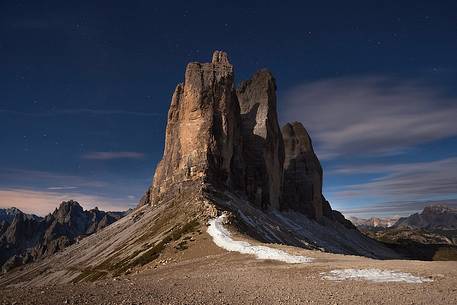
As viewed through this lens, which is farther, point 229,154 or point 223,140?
point 229,154

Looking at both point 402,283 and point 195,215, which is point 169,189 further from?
point 402,283

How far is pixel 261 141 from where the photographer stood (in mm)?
126875

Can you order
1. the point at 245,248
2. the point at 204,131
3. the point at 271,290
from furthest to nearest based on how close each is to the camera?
1. the point at 204,131
2. the point at 245,248
3. the point at 271,290

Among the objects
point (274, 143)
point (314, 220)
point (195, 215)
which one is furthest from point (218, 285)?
point (314, 220)

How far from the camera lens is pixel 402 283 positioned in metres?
21.7

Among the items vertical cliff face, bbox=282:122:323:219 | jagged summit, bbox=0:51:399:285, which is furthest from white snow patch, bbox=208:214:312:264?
vertical cliff face, bbox=282:122:323:219

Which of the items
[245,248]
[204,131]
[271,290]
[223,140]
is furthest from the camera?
[223,140]

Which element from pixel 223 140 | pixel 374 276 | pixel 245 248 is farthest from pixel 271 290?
pixel 223 140

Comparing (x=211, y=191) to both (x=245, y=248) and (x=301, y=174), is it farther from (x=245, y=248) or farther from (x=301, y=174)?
(x=301, y=174)

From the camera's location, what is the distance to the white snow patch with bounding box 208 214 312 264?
33388 mm

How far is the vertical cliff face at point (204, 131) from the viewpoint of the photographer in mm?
99438

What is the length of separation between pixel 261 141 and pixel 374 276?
340 feet

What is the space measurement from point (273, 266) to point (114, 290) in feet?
45.8

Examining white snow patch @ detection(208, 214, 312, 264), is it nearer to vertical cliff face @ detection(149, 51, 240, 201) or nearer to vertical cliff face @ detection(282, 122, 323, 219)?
vertical cliff face @ detection(149, 51, 240, 201)
